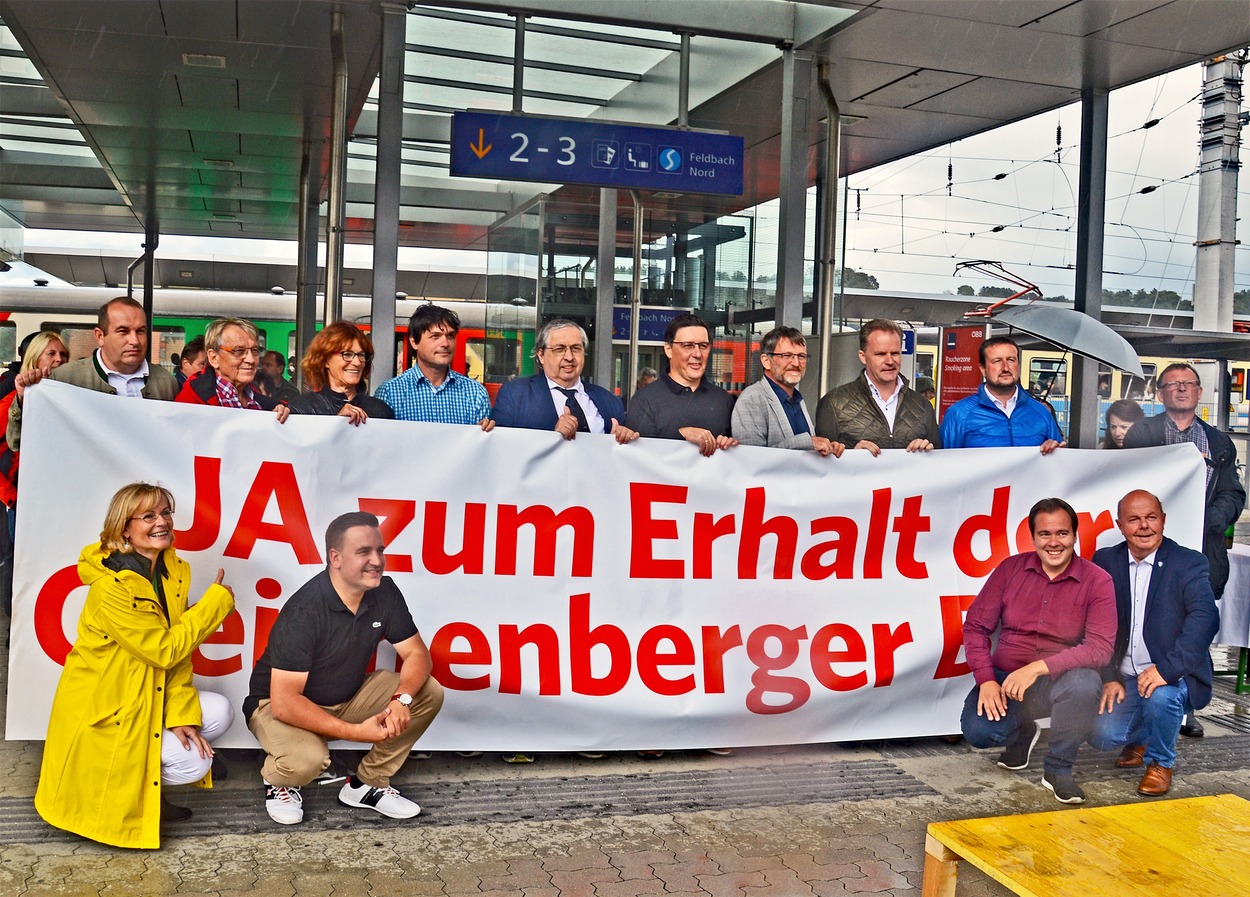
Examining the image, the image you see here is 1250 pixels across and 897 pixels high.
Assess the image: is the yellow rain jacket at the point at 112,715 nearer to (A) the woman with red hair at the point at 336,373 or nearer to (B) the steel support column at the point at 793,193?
(A) the woman with red hair at the point at 336,373

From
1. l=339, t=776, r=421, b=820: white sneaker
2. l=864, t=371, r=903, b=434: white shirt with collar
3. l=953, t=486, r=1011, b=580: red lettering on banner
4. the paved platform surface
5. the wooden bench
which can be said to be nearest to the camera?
the wooden bench

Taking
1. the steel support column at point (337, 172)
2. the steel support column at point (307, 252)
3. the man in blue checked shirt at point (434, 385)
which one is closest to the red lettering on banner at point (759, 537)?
the man in blue checked shirt at point (434, 385)

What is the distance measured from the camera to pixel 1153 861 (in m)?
3.00

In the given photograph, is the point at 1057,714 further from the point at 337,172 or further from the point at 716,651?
the point at 337,172

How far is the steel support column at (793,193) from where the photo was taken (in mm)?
9047

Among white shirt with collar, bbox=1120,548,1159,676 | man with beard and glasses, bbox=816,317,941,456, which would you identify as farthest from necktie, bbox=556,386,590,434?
white shirt with collar, bbox=1120,548,1159,676

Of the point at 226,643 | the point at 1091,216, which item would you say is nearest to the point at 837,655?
the point at 226,643

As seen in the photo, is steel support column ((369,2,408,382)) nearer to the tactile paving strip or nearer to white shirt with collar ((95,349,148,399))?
white shirt with collar ((95,349,148,399))

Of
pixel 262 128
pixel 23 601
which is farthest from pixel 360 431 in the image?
pixel 262 128

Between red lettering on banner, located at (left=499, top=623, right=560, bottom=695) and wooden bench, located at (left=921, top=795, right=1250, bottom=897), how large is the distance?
2.08m

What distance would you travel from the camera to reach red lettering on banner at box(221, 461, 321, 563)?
4773 mm

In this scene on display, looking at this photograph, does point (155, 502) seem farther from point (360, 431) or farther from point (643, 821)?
point (643, 821)

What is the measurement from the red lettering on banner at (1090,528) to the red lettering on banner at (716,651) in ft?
6.02

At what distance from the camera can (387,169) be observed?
800 cm
